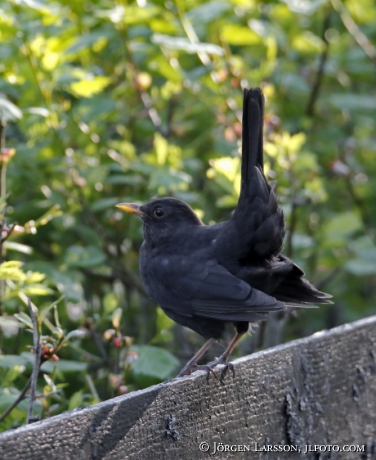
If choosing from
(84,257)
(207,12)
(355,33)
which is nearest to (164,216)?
(84,257)

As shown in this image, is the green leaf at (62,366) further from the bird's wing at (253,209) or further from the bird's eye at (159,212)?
the bird's eye at (159,212)

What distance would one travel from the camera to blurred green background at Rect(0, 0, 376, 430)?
3039 mm

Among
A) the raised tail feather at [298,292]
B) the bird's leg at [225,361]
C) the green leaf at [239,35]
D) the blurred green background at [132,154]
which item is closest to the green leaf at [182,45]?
the blurred green background at [132,154]

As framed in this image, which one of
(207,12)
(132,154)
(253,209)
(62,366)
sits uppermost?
(207,12)

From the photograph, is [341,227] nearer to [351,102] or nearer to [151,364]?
[351,102]

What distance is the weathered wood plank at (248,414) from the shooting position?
1.81 m

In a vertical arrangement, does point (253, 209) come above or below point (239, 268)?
above

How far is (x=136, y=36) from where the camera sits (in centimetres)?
347

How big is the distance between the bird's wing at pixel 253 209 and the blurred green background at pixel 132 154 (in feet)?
1.20

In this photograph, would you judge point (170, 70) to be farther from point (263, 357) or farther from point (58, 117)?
point (263, 357)

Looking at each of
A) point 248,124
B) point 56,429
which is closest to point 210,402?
point 56,429

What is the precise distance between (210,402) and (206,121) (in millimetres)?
2233

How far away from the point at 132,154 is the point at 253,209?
1.13 metres

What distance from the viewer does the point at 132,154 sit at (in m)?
3.79
